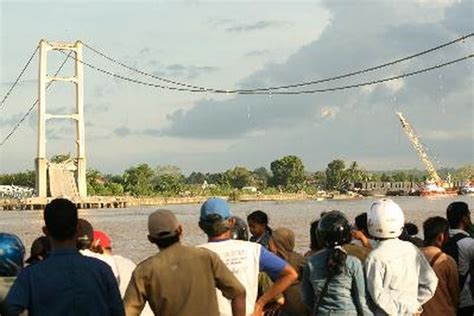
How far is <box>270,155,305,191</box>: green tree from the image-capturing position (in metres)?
172

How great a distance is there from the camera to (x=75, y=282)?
3.56 m

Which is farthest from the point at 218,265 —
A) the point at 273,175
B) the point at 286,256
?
the point at 273,175

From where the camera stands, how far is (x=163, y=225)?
13.8 feet

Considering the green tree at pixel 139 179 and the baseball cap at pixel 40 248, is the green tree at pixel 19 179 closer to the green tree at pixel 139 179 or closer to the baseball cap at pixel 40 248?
the green tree at pixel 139 179

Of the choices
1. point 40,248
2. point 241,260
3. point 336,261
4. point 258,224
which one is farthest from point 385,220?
point 40,248

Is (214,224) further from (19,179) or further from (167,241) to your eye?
(19,179)

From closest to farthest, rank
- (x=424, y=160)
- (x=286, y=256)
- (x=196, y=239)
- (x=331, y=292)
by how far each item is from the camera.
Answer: (x=331, y=292), (x=286, y=256), (x=196, y=239), (x=424, y=160)

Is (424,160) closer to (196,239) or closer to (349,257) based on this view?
(196,239)

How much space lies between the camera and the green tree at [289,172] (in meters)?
172

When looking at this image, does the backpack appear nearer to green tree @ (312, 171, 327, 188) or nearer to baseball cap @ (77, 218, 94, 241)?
baseball cap @ (77, 218, 94, 241)

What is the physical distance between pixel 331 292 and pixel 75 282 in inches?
58.7

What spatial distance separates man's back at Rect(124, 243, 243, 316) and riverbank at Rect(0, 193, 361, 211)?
81.8 m

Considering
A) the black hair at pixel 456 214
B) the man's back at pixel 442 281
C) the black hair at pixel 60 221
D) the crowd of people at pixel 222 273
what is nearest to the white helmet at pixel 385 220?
the crowd of people at pixel 222 273

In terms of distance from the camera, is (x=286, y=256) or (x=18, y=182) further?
(x=18, y=182)
